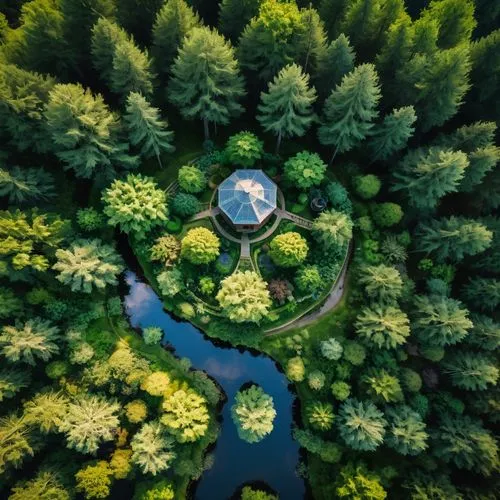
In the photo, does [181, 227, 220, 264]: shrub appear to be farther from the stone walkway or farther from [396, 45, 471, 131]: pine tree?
[396, 45, 471, 131]: pine tree

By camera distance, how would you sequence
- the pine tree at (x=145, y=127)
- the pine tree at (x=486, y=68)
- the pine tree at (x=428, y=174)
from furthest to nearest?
1. the pine tree at (x=486, y=68)
2. the pine tree at (x=428, y=174)
3. the pine tree at (x=145, y=127)

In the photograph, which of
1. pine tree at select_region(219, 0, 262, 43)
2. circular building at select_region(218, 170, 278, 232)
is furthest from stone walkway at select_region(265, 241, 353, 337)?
pine tree at select_region(219, 0, 262, 43)

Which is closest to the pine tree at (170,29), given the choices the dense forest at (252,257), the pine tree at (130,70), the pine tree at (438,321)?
the dense forest at (252,257)

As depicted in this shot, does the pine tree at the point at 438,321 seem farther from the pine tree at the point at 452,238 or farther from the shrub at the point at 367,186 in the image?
the shrub at the point at 367,186

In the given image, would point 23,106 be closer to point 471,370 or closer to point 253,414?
point 253,414

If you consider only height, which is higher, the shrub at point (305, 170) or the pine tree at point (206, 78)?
the pine tree at point (206, 78)

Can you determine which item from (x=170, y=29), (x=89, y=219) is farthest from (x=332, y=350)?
(x=170, y=29)

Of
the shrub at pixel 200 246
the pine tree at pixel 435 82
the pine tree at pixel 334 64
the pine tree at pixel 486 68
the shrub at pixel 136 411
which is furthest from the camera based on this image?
the pine tree at pixel 486 68
